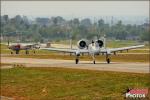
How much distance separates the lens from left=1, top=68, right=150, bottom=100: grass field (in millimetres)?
40656

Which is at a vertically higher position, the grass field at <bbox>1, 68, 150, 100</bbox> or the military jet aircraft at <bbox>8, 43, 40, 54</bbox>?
the military jet aircraft at <bbox>8, 43, 40, 54</bbox>

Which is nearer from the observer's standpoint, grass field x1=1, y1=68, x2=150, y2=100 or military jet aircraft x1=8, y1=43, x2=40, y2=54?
grass field x1=1, y1=68, x2=150, y2=100

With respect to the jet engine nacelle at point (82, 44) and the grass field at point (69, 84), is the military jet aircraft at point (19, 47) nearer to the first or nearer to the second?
the jet engine nacelle at point (82, 44)

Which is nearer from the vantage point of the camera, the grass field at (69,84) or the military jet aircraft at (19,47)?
the grass field at (69,84)

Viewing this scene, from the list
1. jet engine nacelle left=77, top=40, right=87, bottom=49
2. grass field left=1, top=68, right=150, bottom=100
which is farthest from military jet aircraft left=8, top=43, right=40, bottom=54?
grass field left=1, top=68, right=150, bottom=100

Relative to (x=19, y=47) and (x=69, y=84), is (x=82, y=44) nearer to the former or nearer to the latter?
(x=69, y=84)

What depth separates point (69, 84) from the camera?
4622 centimetres

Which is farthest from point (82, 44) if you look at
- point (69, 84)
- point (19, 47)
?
point (19, 47)

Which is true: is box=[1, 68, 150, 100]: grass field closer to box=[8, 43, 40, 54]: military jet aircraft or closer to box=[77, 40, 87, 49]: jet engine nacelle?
box=[77, 40, 87, 49]: jet engine nacelle

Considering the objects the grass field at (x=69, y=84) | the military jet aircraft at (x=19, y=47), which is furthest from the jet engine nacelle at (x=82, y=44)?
the military jet aircraft at (x=19, y=47)

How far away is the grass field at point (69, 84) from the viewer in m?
40.7

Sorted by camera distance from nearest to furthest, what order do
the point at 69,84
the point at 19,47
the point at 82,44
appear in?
the point at 69,84 → the point at 82,44 → the point at 19,47

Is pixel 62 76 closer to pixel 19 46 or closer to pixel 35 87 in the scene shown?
pixel 35 87

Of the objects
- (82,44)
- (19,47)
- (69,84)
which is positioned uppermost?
(82,44)
